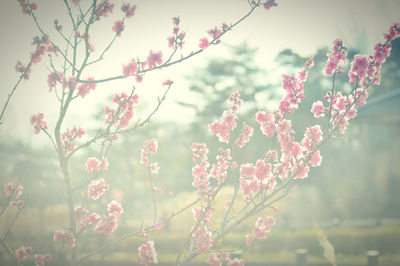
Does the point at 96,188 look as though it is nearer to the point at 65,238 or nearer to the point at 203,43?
the point at 65,238

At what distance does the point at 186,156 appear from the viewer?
20266 mm

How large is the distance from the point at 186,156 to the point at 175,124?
10867 millimetres

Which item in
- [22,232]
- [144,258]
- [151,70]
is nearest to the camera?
[151,70]

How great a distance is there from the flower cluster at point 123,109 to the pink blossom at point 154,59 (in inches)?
18.3

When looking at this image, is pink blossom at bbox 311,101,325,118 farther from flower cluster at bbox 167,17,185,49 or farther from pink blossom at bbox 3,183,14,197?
pink blossom at bbox 3,183,14,197

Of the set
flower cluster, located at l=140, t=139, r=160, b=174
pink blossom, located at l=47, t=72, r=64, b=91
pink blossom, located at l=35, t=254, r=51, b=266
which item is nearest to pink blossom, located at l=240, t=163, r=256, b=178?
flower cluster, located at l=140, t=139, r=160, b=174

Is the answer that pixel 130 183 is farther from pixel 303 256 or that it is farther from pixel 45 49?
pixel 45 49

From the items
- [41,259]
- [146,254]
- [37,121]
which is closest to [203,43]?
[37,121]

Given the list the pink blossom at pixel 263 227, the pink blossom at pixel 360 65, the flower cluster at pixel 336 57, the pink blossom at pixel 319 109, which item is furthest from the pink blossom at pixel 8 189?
the pink blossom at pixel 360 65

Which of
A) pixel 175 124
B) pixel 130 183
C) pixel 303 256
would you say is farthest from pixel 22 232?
pixel 175 124

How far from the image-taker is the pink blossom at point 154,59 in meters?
2.43

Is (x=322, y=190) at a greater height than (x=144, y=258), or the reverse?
(x=322, y=190)

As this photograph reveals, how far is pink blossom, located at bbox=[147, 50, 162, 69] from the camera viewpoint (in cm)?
243

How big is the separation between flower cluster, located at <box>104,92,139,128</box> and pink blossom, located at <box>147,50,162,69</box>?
0.47 meters
